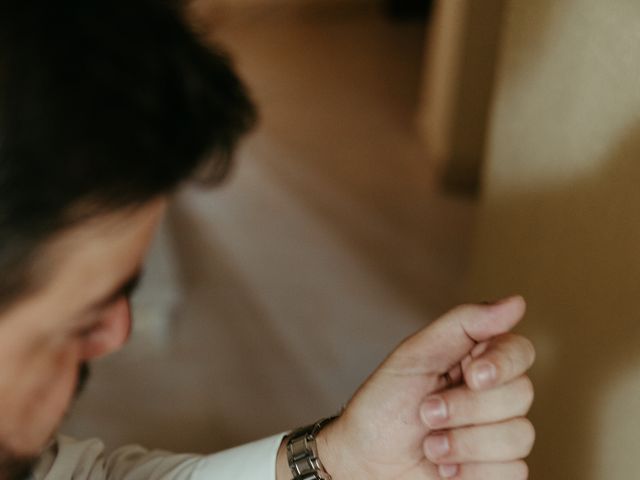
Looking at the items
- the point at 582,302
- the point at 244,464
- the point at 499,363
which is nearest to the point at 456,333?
the point at 499,363

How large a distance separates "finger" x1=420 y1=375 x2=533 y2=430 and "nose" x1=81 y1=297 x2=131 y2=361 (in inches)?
11.3

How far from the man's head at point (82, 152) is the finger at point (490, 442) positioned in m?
0.33

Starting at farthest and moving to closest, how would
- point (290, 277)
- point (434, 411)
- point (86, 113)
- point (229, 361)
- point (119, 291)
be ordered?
point (290, 277), point (229, 361), point (434, 411), point (119, 291), point (86, 113)

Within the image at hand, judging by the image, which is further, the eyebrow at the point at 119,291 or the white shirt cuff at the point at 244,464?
the white shirt cuff at the point at 244,464

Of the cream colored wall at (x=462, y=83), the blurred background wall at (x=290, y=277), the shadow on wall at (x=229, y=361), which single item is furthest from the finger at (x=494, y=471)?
the cream colored wall at (x=462, y=83)

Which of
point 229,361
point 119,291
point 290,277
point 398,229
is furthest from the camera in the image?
point 398,229

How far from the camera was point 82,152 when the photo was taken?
0.47 m

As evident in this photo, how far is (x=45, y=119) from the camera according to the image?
1.50ft

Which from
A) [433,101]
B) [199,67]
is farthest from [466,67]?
[199,67]

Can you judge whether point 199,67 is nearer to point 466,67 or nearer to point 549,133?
point 549,133

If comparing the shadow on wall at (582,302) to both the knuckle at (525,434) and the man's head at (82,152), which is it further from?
the man's head at (82,152)

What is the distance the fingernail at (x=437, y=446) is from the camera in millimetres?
702

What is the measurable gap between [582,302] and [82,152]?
22.4 inches

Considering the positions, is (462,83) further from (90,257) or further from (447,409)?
(90,257)
